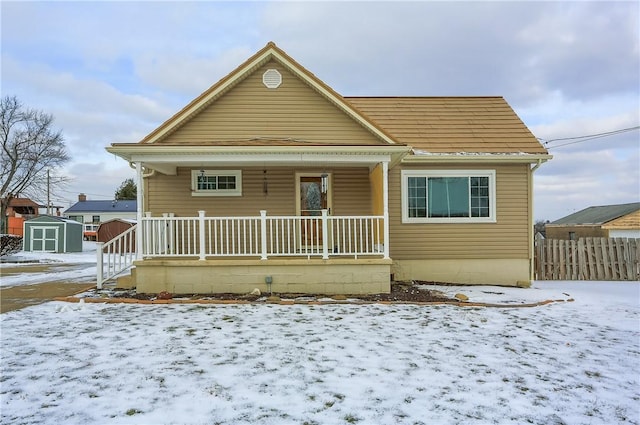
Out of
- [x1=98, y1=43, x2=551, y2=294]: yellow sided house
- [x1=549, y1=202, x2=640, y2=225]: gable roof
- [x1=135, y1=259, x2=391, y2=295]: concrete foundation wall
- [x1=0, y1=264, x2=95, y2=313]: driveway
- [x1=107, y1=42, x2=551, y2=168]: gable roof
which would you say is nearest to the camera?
[x1=0, y1=264, x2=95, y2=313]: driveway

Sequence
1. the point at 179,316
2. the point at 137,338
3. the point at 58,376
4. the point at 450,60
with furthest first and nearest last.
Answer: the point at 450,60 < the point at 179,316 < the point at 137,338 < the point at 58,376

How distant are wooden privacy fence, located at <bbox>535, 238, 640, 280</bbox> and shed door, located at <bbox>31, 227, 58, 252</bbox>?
23.6m

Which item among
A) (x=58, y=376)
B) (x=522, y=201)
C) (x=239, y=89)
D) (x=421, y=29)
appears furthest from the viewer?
(x=421, y=29)

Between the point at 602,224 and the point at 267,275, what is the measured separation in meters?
25.7

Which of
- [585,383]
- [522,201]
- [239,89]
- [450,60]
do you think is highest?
[450,60]

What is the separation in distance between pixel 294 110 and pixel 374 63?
24.0 feet

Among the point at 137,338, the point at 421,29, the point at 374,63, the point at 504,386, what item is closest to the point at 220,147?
the point at 137,338

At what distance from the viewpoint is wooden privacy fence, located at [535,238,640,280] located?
1191 cm

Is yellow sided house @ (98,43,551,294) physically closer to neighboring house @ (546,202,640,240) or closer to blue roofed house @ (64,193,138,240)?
neighboring house @ (546,202,640,240)

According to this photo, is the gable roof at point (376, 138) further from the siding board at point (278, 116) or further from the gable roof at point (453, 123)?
the siding board at point (278, 116)

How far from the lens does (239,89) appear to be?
973 cm

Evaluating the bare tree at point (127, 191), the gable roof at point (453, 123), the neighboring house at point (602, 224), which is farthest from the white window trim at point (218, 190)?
the bare tree at point (127, 191)

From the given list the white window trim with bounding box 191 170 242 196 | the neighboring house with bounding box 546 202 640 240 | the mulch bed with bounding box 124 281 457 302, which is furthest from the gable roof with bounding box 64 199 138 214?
the mulch bed with bounding box 124 281 457 302

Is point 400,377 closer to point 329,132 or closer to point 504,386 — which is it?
point 504,386
